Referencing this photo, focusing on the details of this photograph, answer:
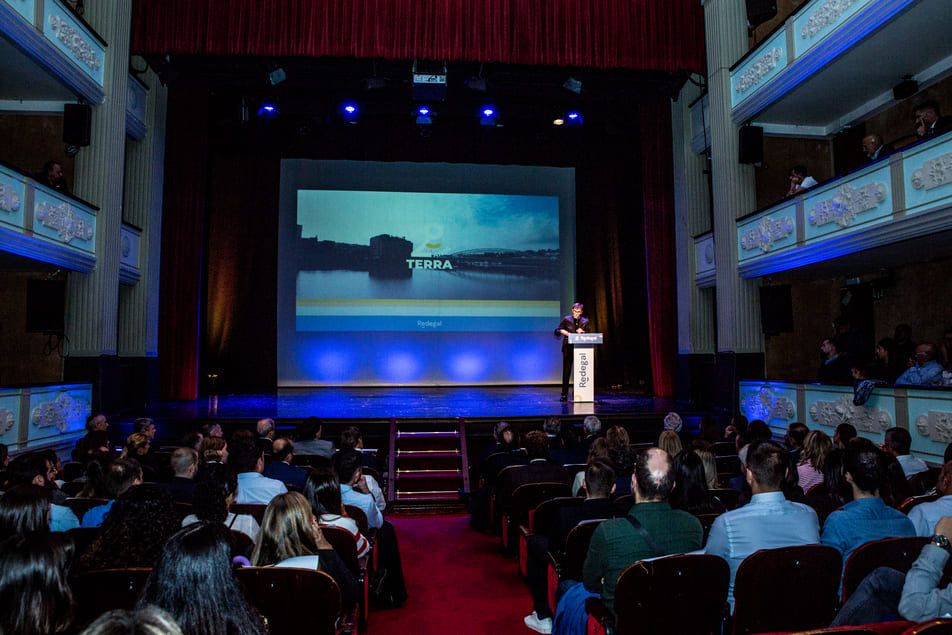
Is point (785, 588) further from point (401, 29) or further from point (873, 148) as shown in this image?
point (401, 29)

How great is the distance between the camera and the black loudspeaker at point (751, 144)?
9062mm

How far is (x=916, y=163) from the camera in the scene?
622cm

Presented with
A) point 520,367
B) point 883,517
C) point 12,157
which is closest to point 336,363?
point 520,367

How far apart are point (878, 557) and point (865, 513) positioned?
32 centimetres

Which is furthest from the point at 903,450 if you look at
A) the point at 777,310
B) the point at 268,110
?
the point at 268,110

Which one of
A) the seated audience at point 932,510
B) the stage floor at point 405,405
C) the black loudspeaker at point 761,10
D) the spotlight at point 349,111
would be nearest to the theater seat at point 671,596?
the seated audience at point 932,510

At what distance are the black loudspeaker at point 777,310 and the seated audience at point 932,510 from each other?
6.20 metres

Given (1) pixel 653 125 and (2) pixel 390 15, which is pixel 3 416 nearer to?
(2) pixel 390 15

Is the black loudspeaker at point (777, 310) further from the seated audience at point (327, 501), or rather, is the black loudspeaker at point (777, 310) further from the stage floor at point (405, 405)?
the seated audience at point (327, 501)

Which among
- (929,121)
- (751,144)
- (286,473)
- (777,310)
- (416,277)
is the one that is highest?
(751,144)

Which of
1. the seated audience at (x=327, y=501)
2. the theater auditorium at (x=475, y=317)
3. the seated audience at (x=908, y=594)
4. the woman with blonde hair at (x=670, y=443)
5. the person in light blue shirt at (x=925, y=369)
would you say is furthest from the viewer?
the person in light blue shirt at (x=925, y=369)

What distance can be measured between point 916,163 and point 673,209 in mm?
5461

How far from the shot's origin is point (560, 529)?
3314mm

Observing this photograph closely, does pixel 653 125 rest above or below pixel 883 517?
above
